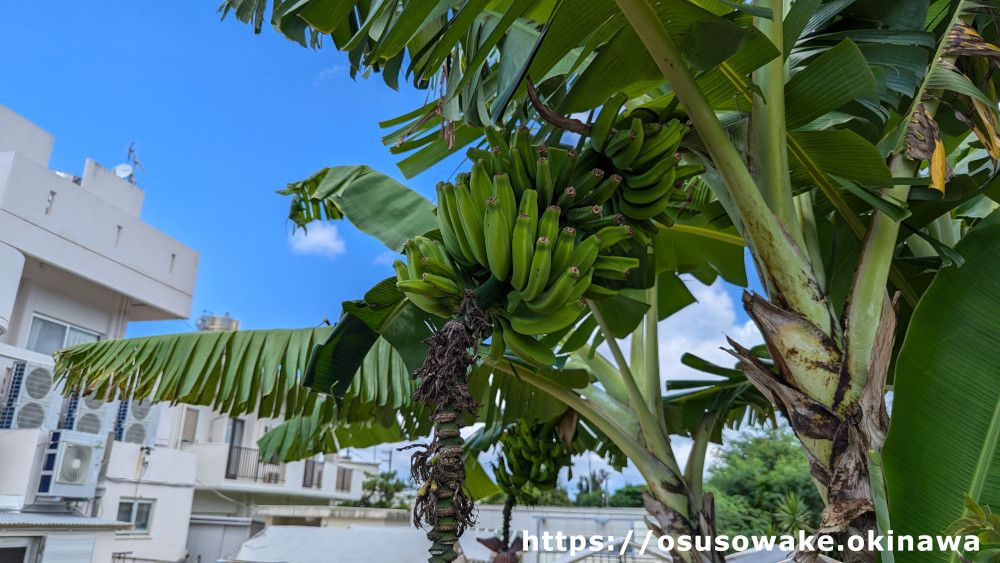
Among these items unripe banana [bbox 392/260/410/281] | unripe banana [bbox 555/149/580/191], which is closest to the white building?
unripe banana [bbox 392/260/410/281]

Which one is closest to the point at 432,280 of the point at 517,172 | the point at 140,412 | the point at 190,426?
the point at 517,172

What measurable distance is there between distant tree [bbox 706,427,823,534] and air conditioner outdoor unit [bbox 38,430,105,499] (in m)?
10.3

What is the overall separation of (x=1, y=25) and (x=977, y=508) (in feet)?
133

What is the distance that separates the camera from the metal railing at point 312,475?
12.7 meters

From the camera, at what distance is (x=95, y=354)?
93.5 inches

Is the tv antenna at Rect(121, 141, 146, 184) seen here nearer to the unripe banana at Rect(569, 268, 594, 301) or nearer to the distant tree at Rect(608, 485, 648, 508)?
the unripe banana at Rect(569, 268, 594, 301)

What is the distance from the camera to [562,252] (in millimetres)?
1353

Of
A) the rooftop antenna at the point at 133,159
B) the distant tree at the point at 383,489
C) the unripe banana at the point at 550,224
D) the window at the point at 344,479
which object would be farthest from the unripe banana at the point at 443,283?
the distant tree at the point at 383,489

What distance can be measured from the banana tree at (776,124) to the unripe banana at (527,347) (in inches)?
7.5

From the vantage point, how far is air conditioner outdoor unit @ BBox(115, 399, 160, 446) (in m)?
7.76

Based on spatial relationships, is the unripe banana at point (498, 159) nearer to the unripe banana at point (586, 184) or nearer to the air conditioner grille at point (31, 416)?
the unripe banana at point (586, 184)

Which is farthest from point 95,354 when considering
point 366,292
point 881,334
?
point 881,334

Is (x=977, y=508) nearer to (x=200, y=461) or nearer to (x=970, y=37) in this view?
(x=970, y=37)

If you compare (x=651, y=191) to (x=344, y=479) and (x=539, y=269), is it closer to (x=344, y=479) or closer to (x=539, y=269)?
(x=539, y=269)
